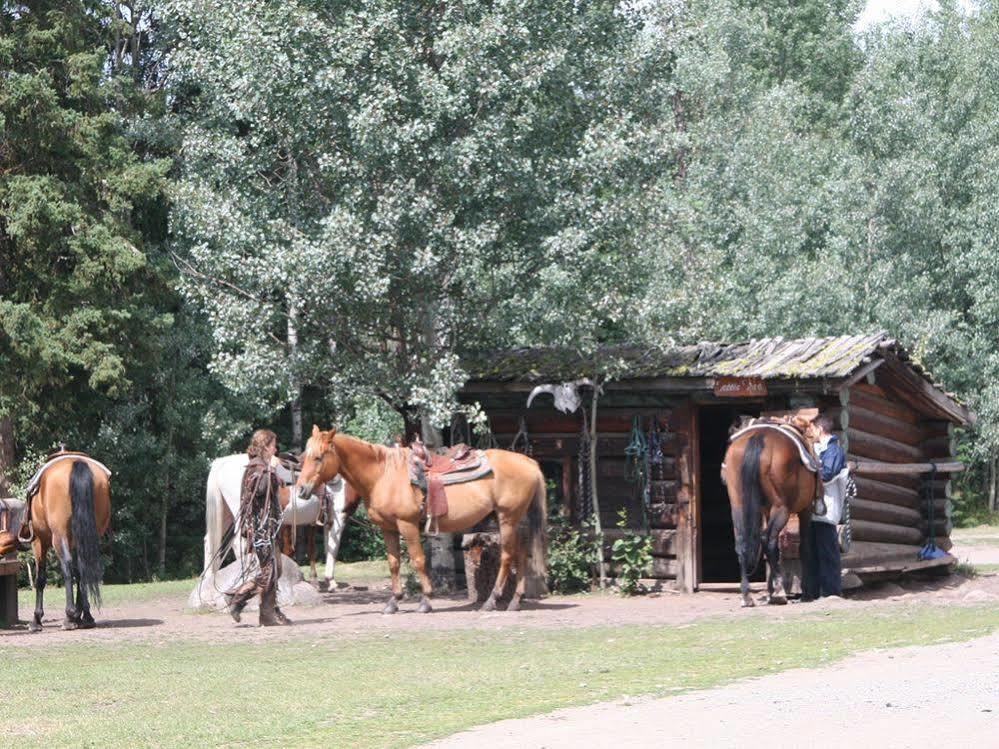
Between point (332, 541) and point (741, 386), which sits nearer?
point (741, 386)

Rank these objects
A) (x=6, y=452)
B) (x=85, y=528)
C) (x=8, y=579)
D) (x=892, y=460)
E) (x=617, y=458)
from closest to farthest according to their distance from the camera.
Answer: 1. (x=85, y=528)
2. (x=8, y=579)
3. (x=617, y=458)
4. (x=892, y=460)
5. (x=6, y=452)

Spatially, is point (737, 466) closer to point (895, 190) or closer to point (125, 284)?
point (125, 284)

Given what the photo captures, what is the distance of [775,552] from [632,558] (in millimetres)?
2622

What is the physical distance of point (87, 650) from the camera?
1483 cm

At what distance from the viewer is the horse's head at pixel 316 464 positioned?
Result: 16953 millimetres

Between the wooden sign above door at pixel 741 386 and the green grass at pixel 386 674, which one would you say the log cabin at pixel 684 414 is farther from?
the green grass at pixel 386 674

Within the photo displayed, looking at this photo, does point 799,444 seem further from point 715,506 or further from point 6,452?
point 6,452

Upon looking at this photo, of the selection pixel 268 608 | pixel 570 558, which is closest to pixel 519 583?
pixel 570 558

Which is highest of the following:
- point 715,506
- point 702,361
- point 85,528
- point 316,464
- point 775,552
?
point 702,361

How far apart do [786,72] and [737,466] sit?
135 feet

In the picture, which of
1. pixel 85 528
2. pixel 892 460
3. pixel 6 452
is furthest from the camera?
pixel 6 452

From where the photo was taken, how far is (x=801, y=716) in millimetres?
9188

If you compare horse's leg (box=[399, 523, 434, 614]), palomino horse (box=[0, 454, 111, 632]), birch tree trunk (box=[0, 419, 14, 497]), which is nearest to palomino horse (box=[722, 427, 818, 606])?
horse's leg (box=[399, 523, 434, 614])

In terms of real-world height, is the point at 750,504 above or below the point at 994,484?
below
